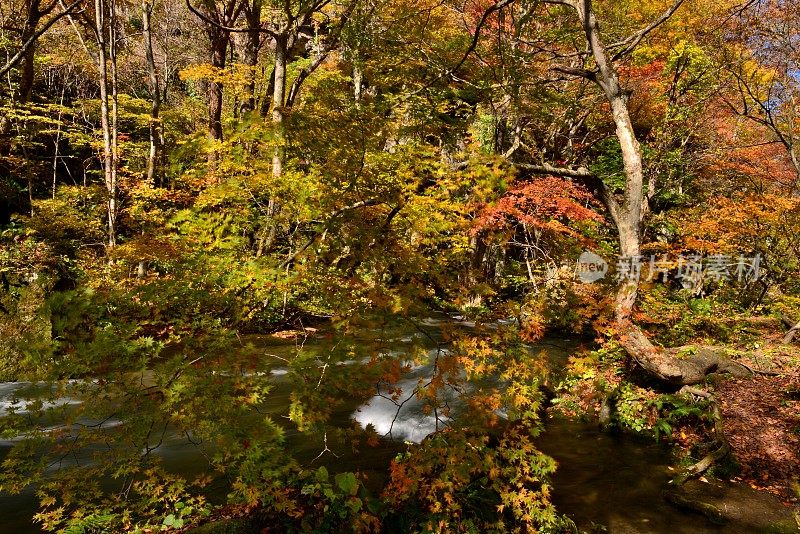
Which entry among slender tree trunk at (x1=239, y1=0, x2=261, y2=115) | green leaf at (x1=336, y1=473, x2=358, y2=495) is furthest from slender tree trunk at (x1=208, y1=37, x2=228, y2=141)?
green leaf at (x1=336, y1=473, x2=358, y2=495)

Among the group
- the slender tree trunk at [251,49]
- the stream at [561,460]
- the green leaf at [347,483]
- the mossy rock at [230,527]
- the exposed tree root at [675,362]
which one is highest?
the slender tree trunk at [251,49]

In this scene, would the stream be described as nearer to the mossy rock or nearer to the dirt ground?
the mossy rock

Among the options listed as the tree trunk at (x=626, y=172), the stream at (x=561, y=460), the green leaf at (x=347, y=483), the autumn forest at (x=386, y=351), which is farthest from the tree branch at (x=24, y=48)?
the tree trunk at (x=626, y=172)

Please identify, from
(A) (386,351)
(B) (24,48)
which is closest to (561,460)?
(A) (386,351)

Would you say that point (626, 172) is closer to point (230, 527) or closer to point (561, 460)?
point (561, 460)

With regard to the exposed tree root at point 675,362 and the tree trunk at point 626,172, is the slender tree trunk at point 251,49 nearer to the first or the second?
the tree trunk at point 626,172

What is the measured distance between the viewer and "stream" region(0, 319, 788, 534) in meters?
4.87

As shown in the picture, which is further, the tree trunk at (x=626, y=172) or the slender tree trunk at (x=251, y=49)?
the slender tree trunk at (x=251, y=49)

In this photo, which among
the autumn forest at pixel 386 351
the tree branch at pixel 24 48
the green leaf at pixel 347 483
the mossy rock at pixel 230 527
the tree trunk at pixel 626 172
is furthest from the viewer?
the tree branch at pixel 24 48

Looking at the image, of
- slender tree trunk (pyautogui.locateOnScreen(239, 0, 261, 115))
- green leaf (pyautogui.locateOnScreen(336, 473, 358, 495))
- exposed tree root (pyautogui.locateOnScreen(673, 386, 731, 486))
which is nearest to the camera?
green leaf (pyautogui.locateOnScreen(336, 473, 358, 495))

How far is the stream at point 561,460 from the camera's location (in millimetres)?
4871

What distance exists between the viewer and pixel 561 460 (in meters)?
6.51

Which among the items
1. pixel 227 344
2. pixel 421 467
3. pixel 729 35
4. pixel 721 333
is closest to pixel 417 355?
pixel 421 467

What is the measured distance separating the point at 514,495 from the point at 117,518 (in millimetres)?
4128
